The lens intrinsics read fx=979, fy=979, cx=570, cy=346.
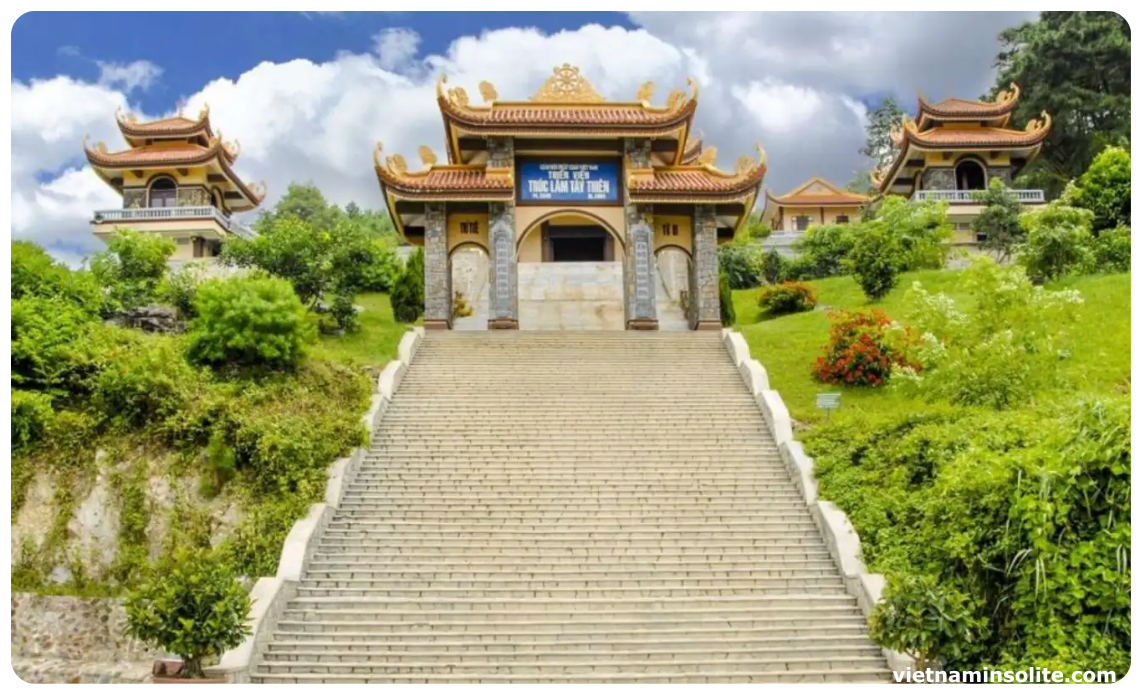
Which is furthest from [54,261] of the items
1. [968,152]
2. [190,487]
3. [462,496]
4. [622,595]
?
[968,152]

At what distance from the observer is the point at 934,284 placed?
27.9m

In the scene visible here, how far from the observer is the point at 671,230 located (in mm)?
22531

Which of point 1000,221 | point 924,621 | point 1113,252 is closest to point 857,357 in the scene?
point 924,621

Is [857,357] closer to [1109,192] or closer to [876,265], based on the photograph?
[876,265]

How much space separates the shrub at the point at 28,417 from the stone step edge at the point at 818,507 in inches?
412

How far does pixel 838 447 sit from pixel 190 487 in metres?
8.86

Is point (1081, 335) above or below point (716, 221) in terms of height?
below

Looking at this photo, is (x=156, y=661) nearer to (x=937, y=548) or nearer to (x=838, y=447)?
(x=937, y=548)

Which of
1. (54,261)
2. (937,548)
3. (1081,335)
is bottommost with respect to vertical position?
(937,548)

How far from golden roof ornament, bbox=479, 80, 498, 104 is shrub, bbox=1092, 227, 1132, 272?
15.2 m

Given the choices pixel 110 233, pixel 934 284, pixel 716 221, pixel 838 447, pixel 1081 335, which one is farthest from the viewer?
pixel 110 233

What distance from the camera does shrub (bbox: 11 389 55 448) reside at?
13.5m

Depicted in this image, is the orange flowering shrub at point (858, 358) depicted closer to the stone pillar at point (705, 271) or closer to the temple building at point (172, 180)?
the stone pillar at point (705, 271)

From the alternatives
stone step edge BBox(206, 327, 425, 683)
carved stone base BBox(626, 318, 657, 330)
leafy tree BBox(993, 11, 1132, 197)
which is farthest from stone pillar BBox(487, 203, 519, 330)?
leafy tree BBox(993, 11, 1132, 197)
